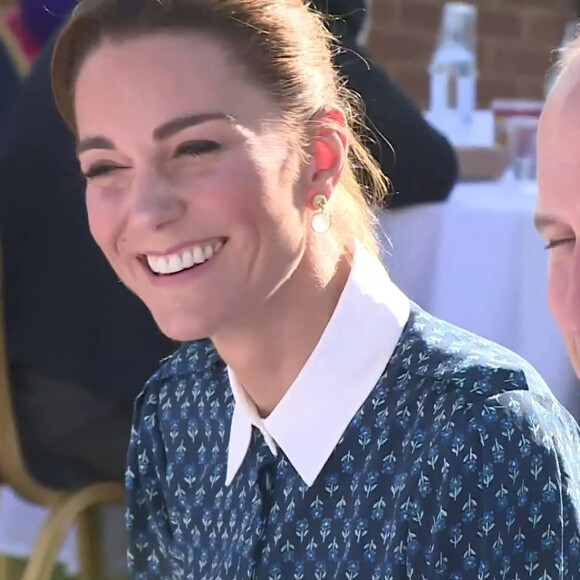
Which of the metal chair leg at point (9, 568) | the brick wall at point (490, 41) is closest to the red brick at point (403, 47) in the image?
the brick wall at point (490, 41)

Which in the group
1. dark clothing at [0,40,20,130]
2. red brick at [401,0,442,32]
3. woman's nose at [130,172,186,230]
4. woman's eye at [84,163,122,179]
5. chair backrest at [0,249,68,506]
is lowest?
chair backrest at [0,249,68,506]

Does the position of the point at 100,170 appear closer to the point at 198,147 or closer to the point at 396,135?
the point at 198,147

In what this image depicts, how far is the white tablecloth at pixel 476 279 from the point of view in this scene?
74.2 inches

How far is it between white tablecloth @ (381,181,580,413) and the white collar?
784 mm

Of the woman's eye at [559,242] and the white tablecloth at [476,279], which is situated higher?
the woman's eye at [559,242]

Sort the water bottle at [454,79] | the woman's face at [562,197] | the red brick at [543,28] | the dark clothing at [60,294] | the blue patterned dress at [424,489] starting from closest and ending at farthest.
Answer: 1. the woman's face at [562,197]
2. the blue patterned dress at [424,489]
3. the dark clothing at [60,294]
4. the water bottle at [454,79]
5. the red brick at [543,28]

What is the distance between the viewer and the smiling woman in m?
0.97

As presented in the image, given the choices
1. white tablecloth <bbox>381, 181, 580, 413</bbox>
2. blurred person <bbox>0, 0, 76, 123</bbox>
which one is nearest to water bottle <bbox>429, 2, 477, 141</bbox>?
white tablecloth <bbox>381, 181, 580, 413</bbox>

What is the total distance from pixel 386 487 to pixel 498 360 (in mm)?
161

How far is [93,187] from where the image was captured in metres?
1.09

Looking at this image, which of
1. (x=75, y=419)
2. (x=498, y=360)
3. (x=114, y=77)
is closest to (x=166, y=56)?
(x=114, y=77)

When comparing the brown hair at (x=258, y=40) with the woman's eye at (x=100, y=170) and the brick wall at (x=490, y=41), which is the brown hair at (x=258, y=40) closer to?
the woman's eye at (x=100, y=170)

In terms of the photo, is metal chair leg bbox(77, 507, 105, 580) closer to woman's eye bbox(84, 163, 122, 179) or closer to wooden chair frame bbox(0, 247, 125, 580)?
wooden chair frame bbox(0, 247, 125, 580)

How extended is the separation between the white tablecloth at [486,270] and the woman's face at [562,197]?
3.50ft
